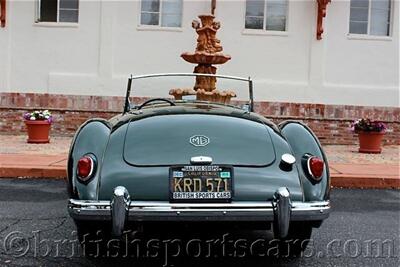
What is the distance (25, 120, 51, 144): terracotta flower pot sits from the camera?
412 inches

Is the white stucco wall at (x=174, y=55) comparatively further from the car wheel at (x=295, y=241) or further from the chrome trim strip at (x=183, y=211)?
the chrome trim strip at (x=183, y=211)

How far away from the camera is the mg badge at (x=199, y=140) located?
3443 millimetres

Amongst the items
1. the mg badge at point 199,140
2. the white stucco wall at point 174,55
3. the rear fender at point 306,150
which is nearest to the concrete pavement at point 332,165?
the white stucco wall at point 174,55

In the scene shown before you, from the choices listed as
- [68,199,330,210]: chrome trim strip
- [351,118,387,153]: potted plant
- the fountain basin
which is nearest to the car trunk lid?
[68,199,330,210]: chrome trim strip

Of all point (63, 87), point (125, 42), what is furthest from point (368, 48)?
point (63, 87)

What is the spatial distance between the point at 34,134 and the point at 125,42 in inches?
140

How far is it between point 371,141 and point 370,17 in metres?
4.26

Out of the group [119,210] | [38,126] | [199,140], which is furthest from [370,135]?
[119,210]

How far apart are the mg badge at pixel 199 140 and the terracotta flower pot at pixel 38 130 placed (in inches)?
300

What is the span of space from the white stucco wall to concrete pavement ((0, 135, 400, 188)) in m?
2.66

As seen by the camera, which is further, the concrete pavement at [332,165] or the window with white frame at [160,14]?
the window with white frame at [160,14]

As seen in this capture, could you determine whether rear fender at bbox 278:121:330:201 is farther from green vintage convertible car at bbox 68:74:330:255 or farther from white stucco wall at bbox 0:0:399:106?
white stucco wall at bbox 0:0:399:106

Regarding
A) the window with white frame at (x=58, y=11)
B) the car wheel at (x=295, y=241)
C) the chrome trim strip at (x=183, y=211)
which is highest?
the window with white frame at (x=58, y=11)

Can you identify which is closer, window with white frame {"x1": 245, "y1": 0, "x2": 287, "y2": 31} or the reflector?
the reflector
